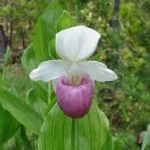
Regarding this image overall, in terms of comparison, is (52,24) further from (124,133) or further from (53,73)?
(124,133)

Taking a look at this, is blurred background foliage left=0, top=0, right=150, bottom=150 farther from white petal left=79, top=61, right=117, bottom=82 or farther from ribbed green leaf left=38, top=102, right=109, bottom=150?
white petal left=79, top=61, right=117, bottom=82

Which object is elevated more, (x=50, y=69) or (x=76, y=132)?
(x=50, y=69)

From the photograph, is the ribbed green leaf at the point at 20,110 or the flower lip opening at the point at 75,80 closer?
the flower lip opening at the point at 75,80

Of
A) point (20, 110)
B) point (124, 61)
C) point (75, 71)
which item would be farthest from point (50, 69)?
point (124, 61)

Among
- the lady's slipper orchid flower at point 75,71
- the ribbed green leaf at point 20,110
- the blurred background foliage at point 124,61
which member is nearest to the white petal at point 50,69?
the lady's slipper orchid flower at point 75,71

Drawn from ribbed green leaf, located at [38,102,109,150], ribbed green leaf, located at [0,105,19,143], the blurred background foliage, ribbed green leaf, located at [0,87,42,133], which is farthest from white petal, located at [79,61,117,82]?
the blurred background foliage

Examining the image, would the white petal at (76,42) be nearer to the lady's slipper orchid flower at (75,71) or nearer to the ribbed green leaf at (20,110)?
the lady's slipper orchid flower at (75,71)

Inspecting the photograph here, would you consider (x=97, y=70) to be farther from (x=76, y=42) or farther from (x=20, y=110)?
(x=20, y=110)
